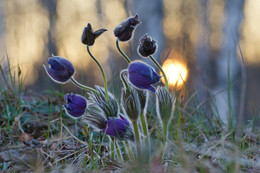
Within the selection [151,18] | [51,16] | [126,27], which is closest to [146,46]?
[126,27]

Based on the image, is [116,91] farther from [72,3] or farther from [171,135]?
[72,3]

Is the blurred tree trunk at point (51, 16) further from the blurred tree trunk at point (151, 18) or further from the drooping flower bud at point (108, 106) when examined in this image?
the drooping flower bud at point (108, 106)

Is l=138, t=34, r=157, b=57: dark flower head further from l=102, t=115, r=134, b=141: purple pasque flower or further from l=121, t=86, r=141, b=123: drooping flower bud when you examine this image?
l=102, t=115, r=134, b=141: purple pasque flower

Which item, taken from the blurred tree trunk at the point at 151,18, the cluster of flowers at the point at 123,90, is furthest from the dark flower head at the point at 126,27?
the blurred tree trunk at the point at 151,18

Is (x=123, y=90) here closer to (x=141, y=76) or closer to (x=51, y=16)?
(x=141, y=76)

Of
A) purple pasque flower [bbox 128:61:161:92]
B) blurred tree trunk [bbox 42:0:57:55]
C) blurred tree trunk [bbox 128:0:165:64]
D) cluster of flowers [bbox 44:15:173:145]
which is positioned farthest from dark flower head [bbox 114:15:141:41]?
blurred tree trunk [bbox 42:0:57:55]
